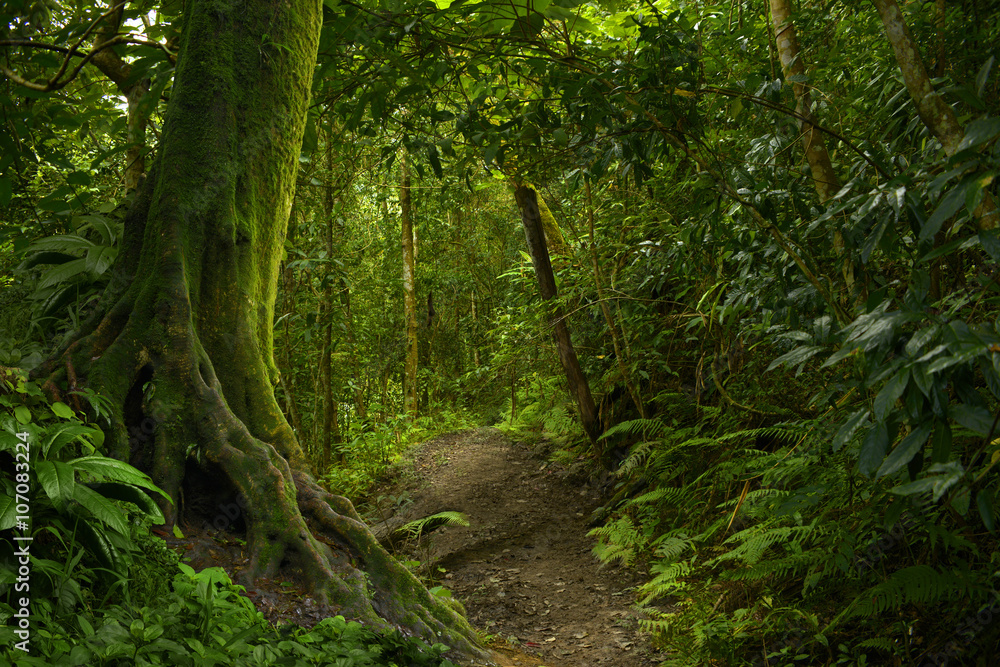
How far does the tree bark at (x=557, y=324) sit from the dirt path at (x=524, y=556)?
0.90m

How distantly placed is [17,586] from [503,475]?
744cm

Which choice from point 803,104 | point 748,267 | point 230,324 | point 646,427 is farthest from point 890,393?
point 646,427

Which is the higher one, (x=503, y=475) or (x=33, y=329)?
(x=33, y=329)

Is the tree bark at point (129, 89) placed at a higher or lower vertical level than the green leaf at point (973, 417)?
higher

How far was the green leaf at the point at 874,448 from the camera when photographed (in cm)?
165

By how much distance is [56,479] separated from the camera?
6.26 feet

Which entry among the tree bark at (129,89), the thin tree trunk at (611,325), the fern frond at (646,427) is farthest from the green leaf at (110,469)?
the thin tree trunk at (611,325)

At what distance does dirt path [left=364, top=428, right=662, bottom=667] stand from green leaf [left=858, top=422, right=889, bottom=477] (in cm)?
297

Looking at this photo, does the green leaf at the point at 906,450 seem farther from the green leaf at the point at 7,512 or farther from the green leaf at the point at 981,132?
the green leaf at the point at 7,512

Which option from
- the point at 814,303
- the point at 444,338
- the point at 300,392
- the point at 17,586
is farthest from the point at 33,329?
the point at 444,338

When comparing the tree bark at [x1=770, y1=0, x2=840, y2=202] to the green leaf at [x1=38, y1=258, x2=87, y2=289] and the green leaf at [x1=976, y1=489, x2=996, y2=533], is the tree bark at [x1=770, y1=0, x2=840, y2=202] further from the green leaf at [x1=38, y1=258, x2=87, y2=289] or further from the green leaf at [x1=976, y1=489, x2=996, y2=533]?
the green leaf at [x1=38, y1=258, x2=87, y2=289]

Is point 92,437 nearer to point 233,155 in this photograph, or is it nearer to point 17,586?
point 17,586

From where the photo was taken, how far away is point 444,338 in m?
17.0

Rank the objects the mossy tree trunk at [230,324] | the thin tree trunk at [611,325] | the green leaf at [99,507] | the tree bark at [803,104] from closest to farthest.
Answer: the green leaf at [99,507]
the mossy tree trunk at [230,324]
the tree bark at [803,104]
the thin tree trunk at [611,325]
